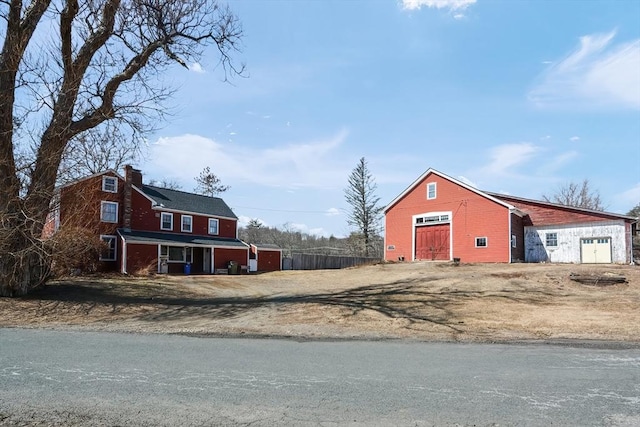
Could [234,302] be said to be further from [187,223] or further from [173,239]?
[187,223]

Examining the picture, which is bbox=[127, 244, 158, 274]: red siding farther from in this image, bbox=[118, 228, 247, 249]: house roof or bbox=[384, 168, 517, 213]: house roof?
bbox=[384, 168, 517, 213]: house roof

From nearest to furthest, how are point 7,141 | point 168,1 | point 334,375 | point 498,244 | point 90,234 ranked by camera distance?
point 334,375, point 7,141, point 168,1, point 90,234, point 498,244

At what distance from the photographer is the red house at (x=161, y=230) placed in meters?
31.9

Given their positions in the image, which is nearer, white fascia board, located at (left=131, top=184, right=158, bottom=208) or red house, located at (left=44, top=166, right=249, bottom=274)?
red house, located at (left=44, top=166, right=249, bottom=274)

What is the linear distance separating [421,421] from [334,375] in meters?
1.98

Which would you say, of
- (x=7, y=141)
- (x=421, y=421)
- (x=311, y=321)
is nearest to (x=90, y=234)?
(x=7, y=141)

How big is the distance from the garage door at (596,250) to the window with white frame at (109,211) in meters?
30.4

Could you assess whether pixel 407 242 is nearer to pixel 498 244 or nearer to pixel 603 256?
pixel 498 244

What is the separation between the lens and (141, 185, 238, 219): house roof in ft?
121

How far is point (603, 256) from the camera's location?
87.6 feet

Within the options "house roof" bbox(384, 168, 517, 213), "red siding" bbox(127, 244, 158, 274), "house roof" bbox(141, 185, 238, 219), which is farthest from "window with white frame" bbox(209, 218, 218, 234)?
"house roof" bbox(384, 168, 517, 213)

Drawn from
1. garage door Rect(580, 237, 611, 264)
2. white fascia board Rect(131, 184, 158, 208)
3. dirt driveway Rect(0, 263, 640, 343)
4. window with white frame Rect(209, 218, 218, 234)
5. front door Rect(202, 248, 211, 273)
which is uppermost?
white fascia board Rect(131, 184, 158, 208)

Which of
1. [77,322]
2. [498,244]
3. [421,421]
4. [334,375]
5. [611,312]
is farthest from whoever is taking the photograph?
[498,244]

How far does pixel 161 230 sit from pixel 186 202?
13.2 feet
